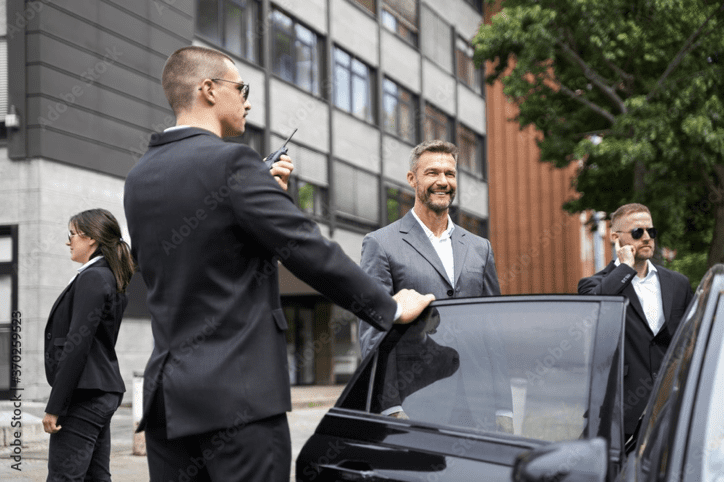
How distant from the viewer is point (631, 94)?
1722 cm

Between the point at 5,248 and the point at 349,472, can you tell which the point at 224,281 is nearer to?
the point at 349,472

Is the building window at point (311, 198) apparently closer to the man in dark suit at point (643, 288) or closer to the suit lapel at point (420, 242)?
the suit lapel at point (420, 242)

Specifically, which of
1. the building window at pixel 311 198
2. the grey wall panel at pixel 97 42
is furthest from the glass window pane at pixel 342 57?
the grey wall panel at pixel 97 42

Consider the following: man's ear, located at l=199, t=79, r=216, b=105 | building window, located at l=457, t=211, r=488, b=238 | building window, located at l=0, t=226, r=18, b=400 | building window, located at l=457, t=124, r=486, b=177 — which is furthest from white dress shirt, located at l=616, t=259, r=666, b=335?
building window, located at l=457, t=124, r=486, b=177

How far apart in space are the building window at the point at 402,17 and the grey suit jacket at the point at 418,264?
24013mm

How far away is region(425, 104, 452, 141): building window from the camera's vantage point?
99.2 ft

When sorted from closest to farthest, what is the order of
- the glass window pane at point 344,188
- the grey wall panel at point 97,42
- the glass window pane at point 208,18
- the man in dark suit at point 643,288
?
the man in dark suit at point 643,288 < the grey wall panel at point 97,42 < the glass window pane at point 208,18 < the glass window pane at point 344,188

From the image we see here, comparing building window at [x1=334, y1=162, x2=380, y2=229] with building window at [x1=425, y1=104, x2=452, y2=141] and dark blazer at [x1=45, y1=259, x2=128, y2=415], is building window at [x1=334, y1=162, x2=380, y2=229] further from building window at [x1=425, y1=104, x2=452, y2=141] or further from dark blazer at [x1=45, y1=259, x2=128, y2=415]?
dark blazer at [x1=45, y1=259, x2=128, y2=415]

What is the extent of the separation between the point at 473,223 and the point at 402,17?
9370 mm

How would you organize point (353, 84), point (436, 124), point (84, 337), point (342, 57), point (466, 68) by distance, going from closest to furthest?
point (84, 337) → point (342, 57) → point (353, 84) → point (436, 124) → point (466, 68)

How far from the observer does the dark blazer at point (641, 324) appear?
143 inches

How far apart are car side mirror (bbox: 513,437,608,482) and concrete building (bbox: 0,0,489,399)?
266 inches

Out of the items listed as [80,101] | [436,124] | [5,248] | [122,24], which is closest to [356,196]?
[436,124]

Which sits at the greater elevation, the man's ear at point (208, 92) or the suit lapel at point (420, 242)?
the man's ear at point (208, 92)
